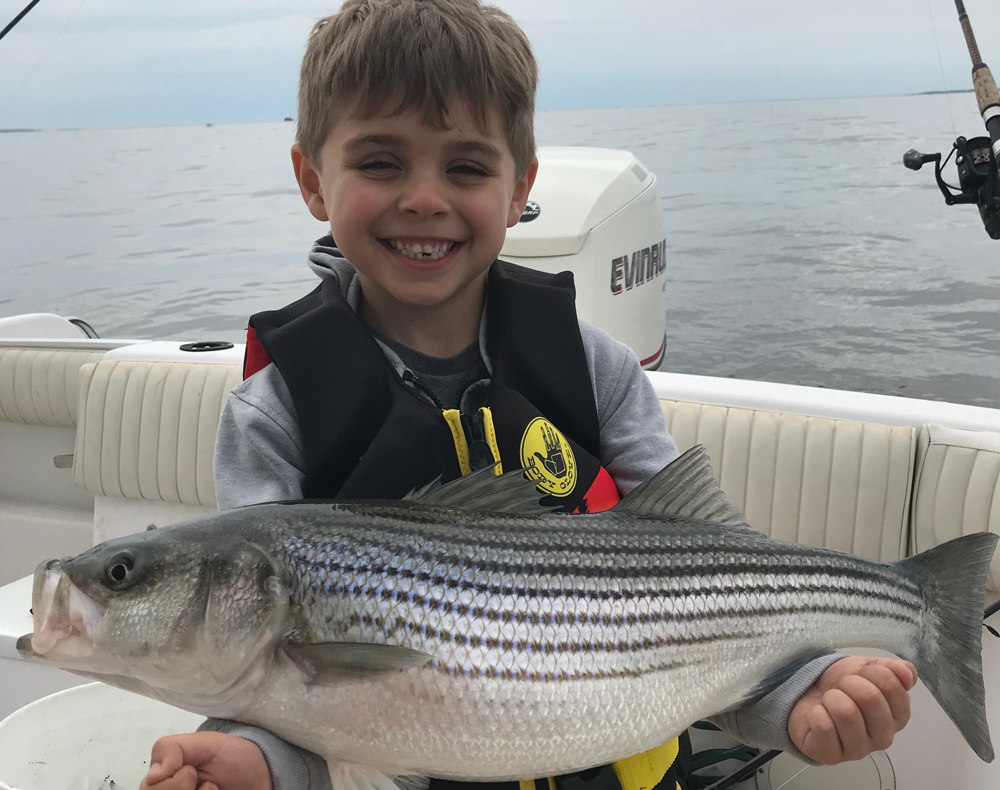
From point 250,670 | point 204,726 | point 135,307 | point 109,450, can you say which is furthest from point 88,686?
point 135,307

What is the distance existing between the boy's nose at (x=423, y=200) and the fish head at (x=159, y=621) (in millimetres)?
859

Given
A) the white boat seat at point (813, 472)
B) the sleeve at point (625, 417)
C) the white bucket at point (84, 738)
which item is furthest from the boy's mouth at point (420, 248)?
the white boat seat at point (813, 472)

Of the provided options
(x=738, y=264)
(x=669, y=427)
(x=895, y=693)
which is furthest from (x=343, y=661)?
(x=738, y=264)

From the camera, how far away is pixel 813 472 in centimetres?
343

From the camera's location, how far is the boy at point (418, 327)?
6.30 ft

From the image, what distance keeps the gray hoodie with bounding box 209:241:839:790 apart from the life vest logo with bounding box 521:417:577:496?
21 cm

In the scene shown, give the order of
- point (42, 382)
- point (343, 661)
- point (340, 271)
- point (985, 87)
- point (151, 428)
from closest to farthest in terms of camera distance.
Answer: point (343, 661)
point (340, 271)
point (151, 428)
point (985, 87)
point (42, 382)

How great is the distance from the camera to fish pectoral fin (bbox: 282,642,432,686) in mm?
1397

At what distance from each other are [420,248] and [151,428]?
2966 millimetres

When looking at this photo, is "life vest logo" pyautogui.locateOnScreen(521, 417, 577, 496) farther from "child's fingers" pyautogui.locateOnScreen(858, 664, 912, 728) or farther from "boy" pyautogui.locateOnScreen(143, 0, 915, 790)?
"child's fingers" pyautogui.locateOnScreen(858, 664, 912, 728)

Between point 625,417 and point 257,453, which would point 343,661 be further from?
point 625,417

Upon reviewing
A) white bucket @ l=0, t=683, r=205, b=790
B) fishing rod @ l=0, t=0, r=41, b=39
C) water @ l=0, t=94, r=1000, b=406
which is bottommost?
water @ l=0, t=94, r=1000, b=406

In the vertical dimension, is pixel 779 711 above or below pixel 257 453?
below

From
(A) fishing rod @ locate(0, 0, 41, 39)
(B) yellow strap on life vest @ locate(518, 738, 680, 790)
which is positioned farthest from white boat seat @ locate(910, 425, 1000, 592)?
(A) fishing rod @ locate(0, 0, 41, 39)
